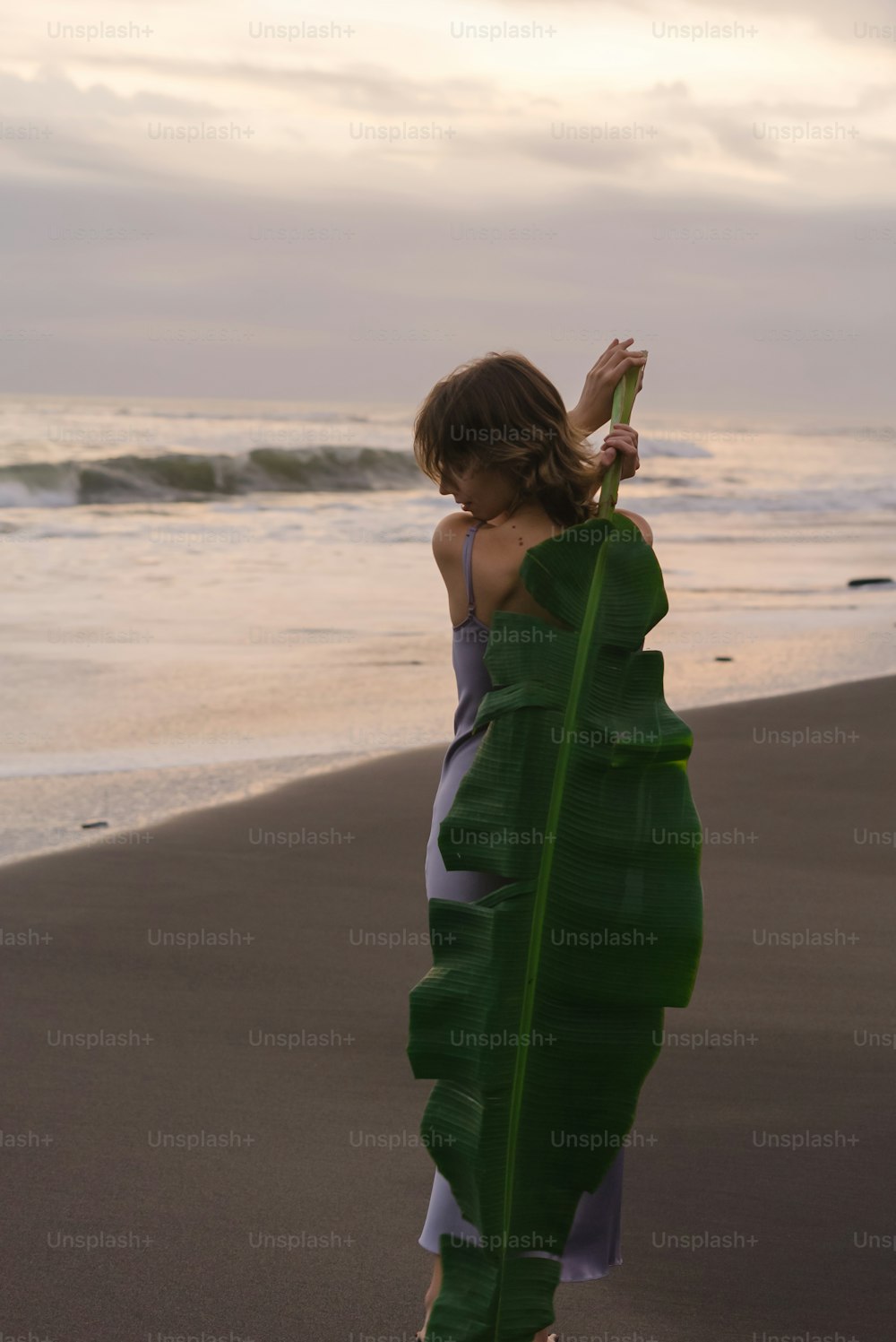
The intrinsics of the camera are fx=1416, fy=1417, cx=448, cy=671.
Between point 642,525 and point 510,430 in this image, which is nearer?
point 510,430

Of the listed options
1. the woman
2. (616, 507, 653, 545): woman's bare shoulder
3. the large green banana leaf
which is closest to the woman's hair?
the woman

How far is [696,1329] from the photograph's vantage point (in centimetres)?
319

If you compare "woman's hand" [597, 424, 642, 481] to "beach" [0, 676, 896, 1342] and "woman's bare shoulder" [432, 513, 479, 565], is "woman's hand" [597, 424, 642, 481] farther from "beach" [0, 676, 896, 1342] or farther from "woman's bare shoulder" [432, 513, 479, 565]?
"beach" [0, 676, 896, 1342]

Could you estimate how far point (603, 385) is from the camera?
9.23 feet

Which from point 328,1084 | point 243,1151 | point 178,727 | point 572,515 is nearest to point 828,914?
point 328,1084

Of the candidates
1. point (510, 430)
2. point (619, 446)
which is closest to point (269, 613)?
point (510, 430)

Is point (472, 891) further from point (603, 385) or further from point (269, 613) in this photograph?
point (269, 613)

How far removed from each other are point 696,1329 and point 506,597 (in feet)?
5.65

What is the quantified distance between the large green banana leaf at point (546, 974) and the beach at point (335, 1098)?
924mm

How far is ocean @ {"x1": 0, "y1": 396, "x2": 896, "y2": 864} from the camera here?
357 inches

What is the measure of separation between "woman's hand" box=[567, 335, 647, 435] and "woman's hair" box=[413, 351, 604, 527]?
1.6 inches

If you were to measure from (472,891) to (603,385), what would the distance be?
1.07 m

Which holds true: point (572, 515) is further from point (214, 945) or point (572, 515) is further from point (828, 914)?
point (828, 914)

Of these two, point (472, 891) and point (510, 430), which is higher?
point (510, 430)
